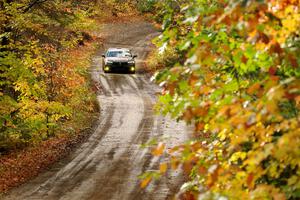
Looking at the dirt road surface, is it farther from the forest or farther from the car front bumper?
the car front bumper

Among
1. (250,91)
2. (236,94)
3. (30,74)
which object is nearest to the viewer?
(250,91)

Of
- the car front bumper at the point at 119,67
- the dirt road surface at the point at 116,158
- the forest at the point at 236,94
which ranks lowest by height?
the dirt road surface at the point at 116,158

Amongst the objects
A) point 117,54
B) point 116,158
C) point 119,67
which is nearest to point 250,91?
point 116,158

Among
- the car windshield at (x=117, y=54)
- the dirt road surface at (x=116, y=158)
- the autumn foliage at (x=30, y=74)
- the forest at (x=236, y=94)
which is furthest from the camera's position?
the car windshield at (x=117, y=54)

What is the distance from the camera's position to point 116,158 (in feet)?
55.9

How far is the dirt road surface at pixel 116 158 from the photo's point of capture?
13234mm

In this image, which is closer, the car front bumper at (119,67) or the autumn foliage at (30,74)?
the autumn foliage at (30,74)

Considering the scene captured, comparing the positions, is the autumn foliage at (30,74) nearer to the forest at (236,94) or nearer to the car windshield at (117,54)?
the forest at (236,94)

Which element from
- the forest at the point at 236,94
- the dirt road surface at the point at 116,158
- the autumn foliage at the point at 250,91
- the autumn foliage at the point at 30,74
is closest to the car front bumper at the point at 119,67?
the dirt road surface at the point at 116,158

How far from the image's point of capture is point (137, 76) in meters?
35.1

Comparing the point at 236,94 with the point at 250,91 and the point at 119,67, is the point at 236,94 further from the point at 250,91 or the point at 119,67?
the point at 119,67

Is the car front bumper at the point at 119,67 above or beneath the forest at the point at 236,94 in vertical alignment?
beneath

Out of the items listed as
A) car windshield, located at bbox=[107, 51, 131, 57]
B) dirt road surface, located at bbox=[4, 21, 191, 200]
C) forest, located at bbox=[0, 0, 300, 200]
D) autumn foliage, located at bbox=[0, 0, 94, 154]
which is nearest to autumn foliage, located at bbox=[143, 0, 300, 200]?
forest, located at bbox=[0, 0, 300, 200]

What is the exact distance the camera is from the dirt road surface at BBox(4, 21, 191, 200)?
1323 cm
